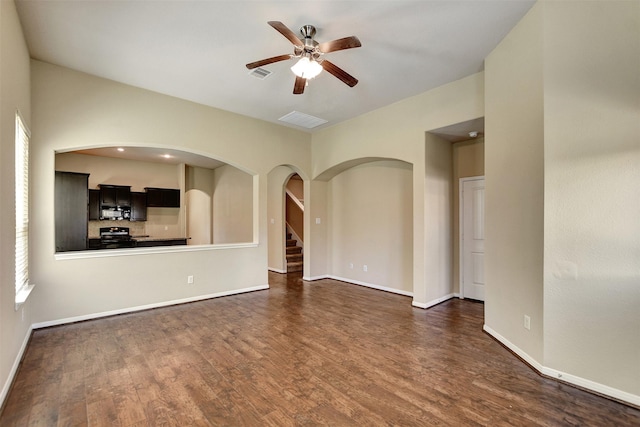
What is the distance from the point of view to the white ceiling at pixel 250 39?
104 inches

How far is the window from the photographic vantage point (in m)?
2.90

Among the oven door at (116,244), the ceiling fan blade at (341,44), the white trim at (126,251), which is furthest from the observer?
the oven door at (116,244)

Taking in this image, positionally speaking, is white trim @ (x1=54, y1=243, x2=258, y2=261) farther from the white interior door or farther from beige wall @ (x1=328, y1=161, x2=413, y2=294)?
the white interior door

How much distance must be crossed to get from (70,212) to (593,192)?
258 inches

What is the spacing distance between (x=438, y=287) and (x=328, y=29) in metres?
3.95

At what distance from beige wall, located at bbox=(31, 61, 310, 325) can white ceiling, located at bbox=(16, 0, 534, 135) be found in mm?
310

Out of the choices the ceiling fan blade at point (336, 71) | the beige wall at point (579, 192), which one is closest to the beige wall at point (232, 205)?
the ceiling fan blade at point (336, 71)

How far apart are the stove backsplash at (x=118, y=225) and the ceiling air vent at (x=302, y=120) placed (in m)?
5.43

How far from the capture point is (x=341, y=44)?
2582 mm

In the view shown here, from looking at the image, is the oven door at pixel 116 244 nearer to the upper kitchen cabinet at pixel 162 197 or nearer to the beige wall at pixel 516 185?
the upper kitchen cabinet at pixel 162 197

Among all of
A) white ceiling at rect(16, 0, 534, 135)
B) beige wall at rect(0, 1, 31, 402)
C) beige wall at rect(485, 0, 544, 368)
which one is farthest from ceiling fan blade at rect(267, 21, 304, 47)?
beige wall at rect(485, 0, 544, 368)

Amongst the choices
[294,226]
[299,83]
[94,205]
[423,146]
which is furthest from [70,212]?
[423,146]

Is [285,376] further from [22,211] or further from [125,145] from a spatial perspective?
[125,145]

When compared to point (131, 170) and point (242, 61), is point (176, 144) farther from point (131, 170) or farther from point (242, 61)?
point (131, 170)
